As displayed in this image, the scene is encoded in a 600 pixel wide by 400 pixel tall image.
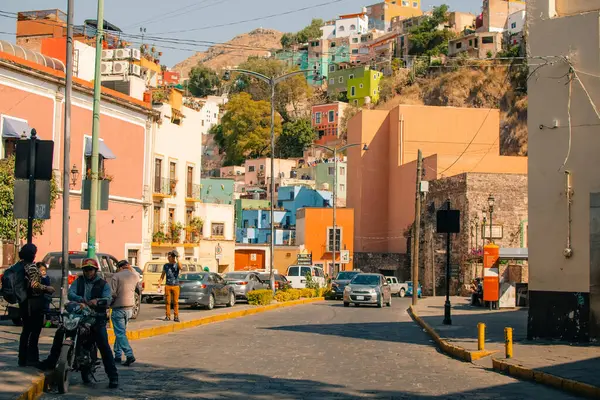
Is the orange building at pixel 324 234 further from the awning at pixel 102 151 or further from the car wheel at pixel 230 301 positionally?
the car wheel at pixel 230 301

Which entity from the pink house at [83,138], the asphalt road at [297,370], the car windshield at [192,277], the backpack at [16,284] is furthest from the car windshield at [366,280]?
the backpack at [16,284]

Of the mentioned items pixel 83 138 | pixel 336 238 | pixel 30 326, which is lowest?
pixel 30 326

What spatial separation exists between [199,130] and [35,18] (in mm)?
12653

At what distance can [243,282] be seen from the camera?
37.2m

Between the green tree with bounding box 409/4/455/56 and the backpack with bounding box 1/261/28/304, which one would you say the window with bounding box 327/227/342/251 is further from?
the green tree with bounding box 409/4/455/56

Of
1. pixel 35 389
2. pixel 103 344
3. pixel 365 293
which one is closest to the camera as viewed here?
pixel 35 389

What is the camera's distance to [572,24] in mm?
18578

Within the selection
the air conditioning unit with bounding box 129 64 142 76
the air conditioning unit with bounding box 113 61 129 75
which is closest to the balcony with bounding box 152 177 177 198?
the air conditioning unit with bounding box 129 64 142 76

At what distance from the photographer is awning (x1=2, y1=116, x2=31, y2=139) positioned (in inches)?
1342

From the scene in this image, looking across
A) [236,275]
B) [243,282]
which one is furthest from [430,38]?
[243,282]

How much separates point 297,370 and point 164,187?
3703 cm

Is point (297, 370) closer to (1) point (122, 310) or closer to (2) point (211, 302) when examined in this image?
(1) point (122, 310)

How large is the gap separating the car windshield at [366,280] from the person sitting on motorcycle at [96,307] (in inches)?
1118

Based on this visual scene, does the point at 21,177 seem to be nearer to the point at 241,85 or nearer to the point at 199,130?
the point at 199,130
